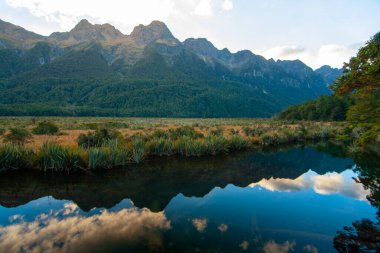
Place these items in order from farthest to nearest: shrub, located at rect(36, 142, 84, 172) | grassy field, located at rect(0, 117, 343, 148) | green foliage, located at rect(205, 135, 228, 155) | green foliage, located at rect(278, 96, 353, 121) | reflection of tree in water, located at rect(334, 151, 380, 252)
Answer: green foliage, located at rect(278, 96, 353, 121) → grassy field, located at rect(0, 117, 343, 148) → green foliage, located at rect(205, 135, 228, 155) → shrub, located at rect(36, 142, 84, 172) → reflection of tree in water, located at rect(334, 151, 380, 252)

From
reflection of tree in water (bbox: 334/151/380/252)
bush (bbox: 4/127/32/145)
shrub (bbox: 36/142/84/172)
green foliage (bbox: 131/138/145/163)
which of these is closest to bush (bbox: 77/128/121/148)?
green foliage (bbox: 131/138/145/163)

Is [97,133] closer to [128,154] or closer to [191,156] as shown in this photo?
[128,154]

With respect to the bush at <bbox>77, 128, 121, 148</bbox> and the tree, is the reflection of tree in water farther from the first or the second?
the bush at <bbox>77, 128, 121, 148</bbox>

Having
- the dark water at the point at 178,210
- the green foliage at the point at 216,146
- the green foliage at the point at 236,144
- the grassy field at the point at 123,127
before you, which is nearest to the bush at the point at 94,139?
the grassy field at the point at 123,127

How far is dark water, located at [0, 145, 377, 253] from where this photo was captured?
7355 millimetres

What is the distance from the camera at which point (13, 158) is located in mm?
14086

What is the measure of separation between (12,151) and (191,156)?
1206cm

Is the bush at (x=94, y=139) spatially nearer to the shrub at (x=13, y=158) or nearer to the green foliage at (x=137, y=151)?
the green foliage at (x=137, y=151)

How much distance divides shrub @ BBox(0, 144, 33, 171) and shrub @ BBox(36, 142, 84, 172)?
641 mm

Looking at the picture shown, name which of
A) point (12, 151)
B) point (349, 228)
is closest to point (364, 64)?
point (349, 228)

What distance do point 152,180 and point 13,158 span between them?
7.60 metres

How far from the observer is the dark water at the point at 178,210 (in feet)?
24.1

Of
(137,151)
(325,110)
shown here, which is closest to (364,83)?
(137,151)

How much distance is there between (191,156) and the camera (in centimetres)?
2125
